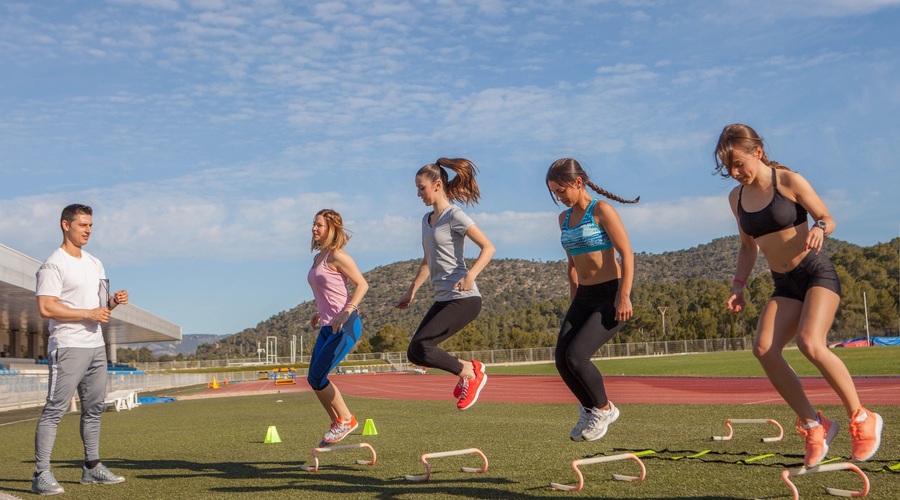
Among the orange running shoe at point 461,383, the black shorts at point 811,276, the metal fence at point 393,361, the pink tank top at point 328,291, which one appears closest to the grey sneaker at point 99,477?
→ the pink tank top at point 328,291

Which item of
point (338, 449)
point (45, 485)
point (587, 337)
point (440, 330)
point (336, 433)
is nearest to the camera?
point (587, 337)

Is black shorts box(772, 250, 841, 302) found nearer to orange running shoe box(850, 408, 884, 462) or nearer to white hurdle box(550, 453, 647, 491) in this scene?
orange running shoe box(850, 408, 884, 462)

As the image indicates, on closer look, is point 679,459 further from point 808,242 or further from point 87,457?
point 87,457

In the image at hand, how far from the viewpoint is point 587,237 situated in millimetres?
5812

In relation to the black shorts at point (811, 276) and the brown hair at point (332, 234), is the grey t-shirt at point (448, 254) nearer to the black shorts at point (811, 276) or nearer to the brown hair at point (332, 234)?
the brown hair at point (332, 234)

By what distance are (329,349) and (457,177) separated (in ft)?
5.83

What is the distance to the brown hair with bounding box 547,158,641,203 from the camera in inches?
232

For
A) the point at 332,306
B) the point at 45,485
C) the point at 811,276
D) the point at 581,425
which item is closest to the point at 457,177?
the point at 332,306

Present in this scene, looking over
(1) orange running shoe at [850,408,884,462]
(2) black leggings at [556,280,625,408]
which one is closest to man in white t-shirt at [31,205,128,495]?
(2) black leggings at [556,280,625,408]

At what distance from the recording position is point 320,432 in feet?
36.8

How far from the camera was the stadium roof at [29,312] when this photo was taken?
32.3 meters

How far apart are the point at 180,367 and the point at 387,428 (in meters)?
78.0

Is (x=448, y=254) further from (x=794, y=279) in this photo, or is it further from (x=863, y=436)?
(x=863, y=436)

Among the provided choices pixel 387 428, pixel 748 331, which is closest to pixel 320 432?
pixel 387 428
